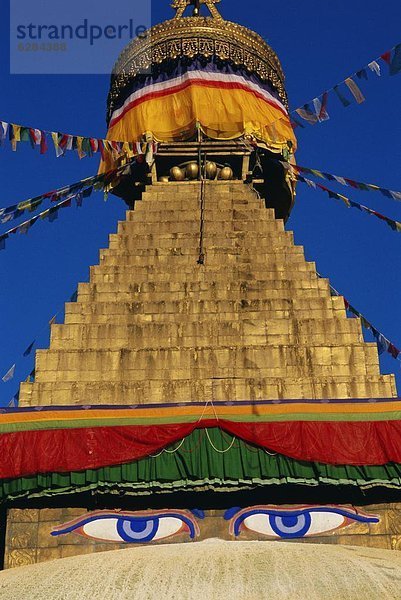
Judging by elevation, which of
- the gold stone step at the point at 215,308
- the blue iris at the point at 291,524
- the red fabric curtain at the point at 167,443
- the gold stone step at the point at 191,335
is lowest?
the blue iris at the point at 291,524

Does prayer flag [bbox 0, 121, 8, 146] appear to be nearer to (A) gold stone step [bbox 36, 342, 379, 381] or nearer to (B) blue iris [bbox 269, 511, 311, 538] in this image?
(A) gold stone step [bbox 36, 342, 379, 381]

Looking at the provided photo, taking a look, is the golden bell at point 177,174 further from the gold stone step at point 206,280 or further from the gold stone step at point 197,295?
Answer: the gold stone step at point 197,295

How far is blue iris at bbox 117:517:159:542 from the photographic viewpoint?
1255cm

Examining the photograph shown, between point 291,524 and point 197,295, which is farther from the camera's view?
point 197,295

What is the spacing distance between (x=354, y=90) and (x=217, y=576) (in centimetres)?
1280

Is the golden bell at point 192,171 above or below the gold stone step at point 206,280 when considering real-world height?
above

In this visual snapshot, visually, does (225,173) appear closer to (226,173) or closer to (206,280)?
(226,173)

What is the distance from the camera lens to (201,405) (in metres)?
13.2

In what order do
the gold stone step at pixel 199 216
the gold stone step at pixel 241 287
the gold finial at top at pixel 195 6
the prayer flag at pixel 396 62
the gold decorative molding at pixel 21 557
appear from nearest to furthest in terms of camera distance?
the gold decorative molding at pixel 21 557 < the prayer flag at pixel 396 62 < the gold stone step at pixel 241 287 < the gold stone step at pixel 199 216 < the gold finial at top at pixel 195 6

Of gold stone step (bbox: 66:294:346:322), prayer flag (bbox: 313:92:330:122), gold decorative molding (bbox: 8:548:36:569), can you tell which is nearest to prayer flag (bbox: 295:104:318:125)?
prayer flag (bbox: 313:92:330:122)

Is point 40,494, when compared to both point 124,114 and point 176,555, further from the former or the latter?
point 124,114

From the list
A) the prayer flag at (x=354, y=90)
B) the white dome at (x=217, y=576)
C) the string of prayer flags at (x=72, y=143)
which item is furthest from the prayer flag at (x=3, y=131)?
the white dome at (x=217, y=576)

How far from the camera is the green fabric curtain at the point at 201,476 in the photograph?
41.4ft

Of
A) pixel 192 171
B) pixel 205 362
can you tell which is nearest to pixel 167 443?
pixel 205 362
